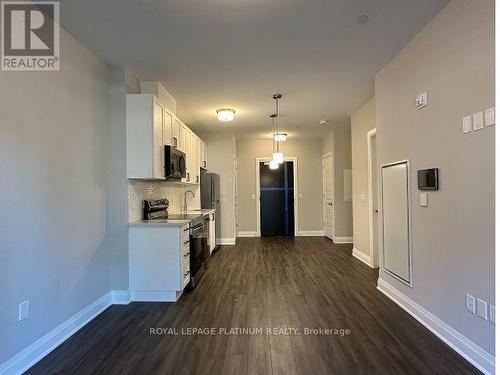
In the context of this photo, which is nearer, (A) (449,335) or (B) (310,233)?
(A) (449,335)

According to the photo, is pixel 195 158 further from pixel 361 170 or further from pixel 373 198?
pixel 373 198

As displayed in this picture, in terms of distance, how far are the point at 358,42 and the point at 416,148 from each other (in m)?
1.18

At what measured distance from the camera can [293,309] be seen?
3.29 m

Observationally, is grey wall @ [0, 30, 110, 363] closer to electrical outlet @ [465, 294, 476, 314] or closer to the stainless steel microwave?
the stainless steel microwave

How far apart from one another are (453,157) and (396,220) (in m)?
1.17

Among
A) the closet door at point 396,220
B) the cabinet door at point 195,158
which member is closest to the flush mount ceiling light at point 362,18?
the closet door at point 396,220

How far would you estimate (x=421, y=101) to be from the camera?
2.93 metres

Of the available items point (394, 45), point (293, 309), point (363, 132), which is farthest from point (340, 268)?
point (394, 45)

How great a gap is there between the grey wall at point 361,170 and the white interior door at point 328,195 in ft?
5.87

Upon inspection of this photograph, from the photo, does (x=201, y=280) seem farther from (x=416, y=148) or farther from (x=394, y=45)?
(x=394, y=45)

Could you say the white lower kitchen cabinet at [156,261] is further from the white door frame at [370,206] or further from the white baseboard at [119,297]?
the white door frame at [370,206]

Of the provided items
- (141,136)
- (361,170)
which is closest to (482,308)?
(141,136)

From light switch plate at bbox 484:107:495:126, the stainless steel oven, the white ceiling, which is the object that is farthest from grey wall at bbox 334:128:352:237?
light switch plate at bbox 484:107:495:126

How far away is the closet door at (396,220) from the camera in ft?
10.6
